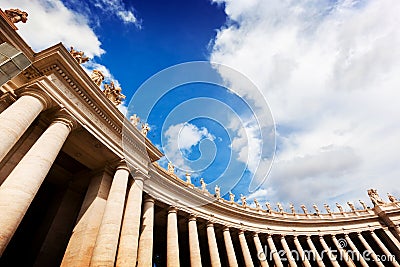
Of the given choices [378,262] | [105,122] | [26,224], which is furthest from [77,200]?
[378,262]

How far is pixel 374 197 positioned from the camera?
5169 centimetres

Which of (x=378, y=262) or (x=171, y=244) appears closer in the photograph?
(x=171, y=244)

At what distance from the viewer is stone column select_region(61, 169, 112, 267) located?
12.7 meters

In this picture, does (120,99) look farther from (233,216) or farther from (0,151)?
(233,216)

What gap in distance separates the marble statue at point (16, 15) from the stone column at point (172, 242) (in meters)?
19.7

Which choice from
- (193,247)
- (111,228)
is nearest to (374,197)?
(193,247)

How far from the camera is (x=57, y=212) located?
16297 millimetres

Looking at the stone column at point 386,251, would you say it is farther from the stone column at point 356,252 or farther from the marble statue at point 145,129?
the marble statue at point 145,129

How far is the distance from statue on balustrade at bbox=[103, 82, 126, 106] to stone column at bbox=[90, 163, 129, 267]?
629cm

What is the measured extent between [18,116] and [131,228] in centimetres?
935

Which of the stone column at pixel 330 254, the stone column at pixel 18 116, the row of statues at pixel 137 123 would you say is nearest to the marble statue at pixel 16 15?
the stone column at pixel 18 116

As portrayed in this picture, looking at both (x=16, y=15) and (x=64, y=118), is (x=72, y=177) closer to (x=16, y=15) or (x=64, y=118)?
(x=64, y=118)

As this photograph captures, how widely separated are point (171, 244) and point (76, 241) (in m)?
8.91

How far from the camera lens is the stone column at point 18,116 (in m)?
9.25
